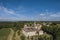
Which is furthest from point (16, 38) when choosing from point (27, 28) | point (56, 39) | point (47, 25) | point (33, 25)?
point (47, 25)

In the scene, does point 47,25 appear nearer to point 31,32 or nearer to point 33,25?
point 33,25

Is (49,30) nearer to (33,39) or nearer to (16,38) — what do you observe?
(33,39)

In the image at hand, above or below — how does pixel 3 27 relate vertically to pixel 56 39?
above

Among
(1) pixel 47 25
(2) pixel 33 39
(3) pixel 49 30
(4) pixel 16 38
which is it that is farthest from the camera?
(1) pixel 47 25

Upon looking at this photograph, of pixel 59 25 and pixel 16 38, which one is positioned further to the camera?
pixel 59 25

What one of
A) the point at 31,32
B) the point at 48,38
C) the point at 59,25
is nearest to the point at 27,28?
the point at 31,32

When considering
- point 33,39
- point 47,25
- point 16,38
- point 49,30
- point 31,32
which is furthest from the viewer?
point 47,25

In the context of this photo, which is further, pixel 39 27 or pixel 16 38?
pixel 39 27

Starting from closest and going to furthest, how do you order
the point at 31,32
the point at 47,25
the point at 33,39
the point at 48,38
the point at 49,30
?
the point at 33,39, the point at 48,38, the point at 31,32, the point at 49,30, the point at 47,25

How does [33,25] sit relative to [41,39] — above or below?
above
